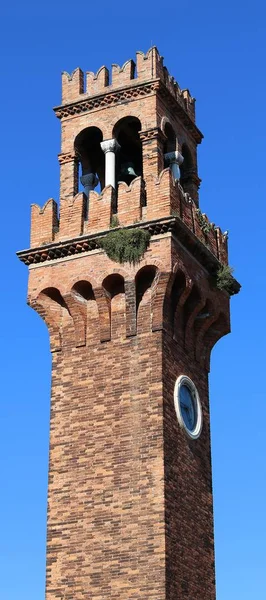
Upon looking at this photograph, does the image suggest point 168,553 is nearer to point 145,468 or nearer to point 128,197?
point 145,468

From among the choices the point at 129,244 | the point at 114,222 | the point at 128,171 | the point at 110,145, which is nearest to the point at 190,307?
the point at 129,244

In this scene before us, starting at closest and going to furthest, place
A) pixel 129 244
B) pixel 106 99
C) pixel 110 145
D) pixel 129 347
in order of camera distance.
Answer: pixel 129 347 < pixel 129 244 < pixel 110 145 < pixel 106 99

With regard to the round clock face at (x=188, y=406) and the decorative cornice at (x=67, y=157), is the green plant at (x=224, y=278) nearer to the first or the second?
the round clock face at (x=188, y=406)

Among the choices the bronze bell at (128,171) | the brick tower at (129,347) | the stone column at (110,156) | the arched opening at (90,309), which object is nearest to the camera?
the brick tower at (129,347)

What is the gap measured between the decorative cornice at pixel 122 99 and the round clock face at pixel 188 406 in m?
7.21

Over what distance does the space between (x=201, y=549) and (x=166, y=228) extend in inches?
284

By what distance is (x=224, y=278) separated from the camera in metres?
28.2

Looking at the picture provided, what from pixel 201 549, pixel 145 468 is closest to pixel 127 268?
pixel 145 468

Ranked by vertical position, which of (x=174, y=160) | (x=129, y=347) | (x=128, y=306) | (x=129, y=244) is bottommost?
(x=129, y=347)

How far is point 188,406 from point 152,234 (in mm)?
4099

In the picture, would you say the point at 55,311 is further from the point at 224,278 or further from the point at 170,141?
the point at 170,141

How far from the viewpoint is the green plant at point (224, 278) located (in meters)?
28.1

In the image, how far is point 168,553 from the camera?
23297 mm

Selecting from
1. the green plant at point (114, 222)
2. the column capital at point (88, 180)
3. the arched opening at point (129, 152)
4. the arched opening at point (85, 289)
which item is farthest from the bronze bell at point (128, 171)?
the arched opening at point (85, 289)
